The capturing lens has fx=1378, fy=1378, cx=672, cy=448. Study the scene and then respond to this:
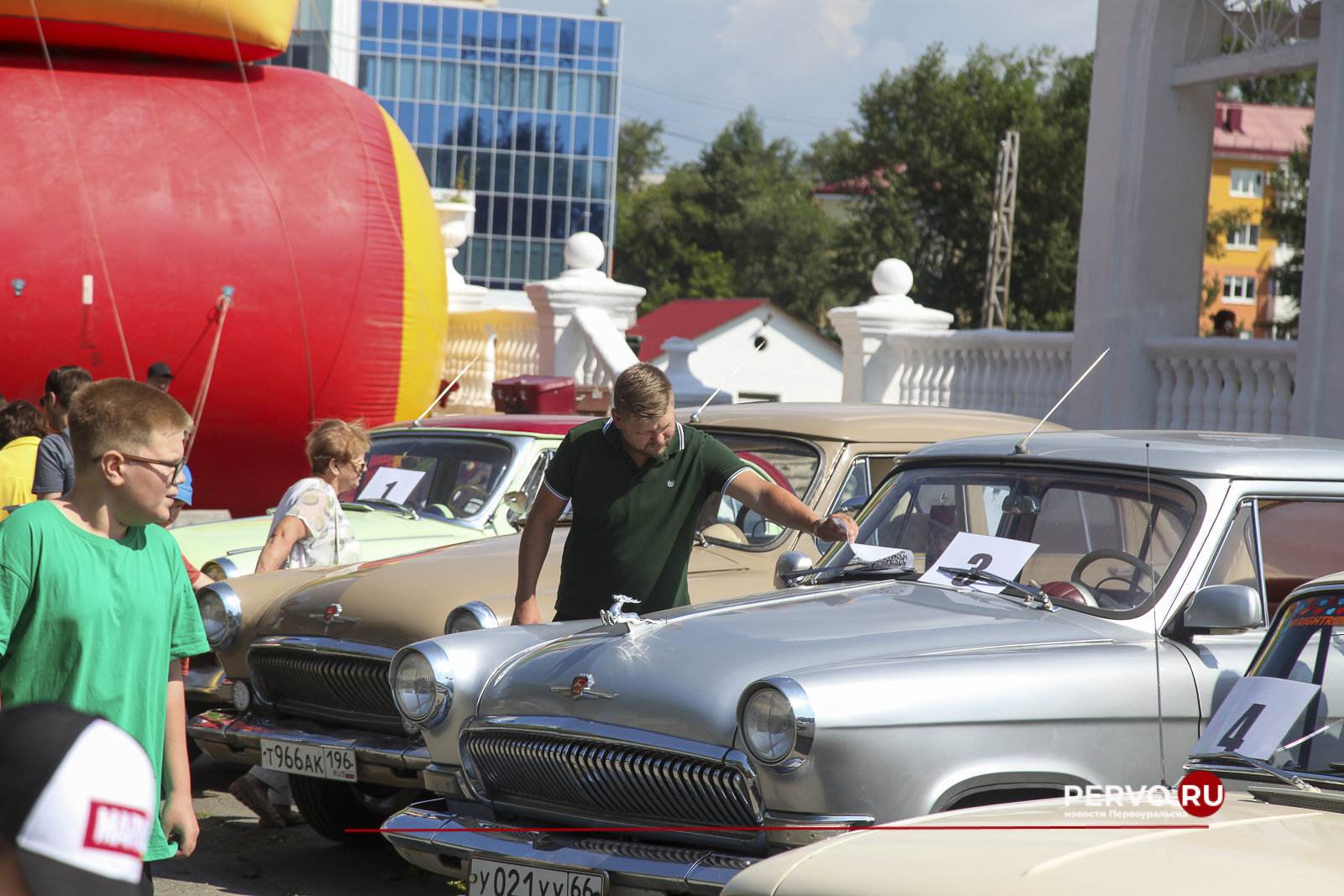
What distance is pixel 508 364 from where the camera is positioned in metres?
16.9

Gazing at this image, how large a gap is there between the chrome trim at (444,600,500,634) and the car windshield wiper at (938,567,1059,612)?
1.68m

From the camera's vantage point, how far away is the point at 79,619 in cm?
287

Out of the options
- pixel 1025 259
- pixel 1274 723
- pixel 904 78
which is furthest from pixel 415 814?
pixel 904 78

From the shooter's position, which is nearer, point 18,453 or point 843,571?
point 843,571

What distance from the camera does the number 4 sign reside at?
303 cm

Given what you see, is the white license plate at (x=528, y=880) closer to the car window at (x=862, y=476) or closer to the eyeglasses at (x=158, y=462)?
the eyeglasses at (x=158, y=462)

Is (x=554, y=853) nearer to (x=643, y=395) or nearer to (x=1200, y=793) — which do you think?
(x=643, y=395)

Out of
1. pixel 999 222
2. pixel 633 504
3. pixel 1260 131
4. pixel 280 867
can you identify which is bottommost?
pixel 280 867

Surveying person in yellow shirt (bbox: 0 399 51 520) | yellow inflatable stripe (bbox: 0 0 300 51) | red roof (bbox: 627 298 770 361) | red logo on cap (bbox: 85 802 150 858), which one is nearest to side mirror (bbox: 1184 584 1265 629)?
red logo on cap (bbox: 85 802 150 858)

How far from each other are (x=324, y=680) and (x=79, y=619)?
2643 mm

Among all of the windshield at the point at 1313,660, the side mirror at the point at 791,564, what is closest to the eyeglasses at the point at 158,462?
the side mirror at the point at 791,564

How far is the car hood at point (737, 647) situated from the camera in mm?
3562

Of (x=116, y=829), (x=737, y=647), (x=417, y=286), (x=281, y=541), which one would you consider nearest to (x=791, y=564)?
(x=737, y=647)

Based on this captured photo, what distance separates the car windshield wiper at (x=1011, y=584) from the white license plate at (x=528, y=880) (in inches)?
58.1
